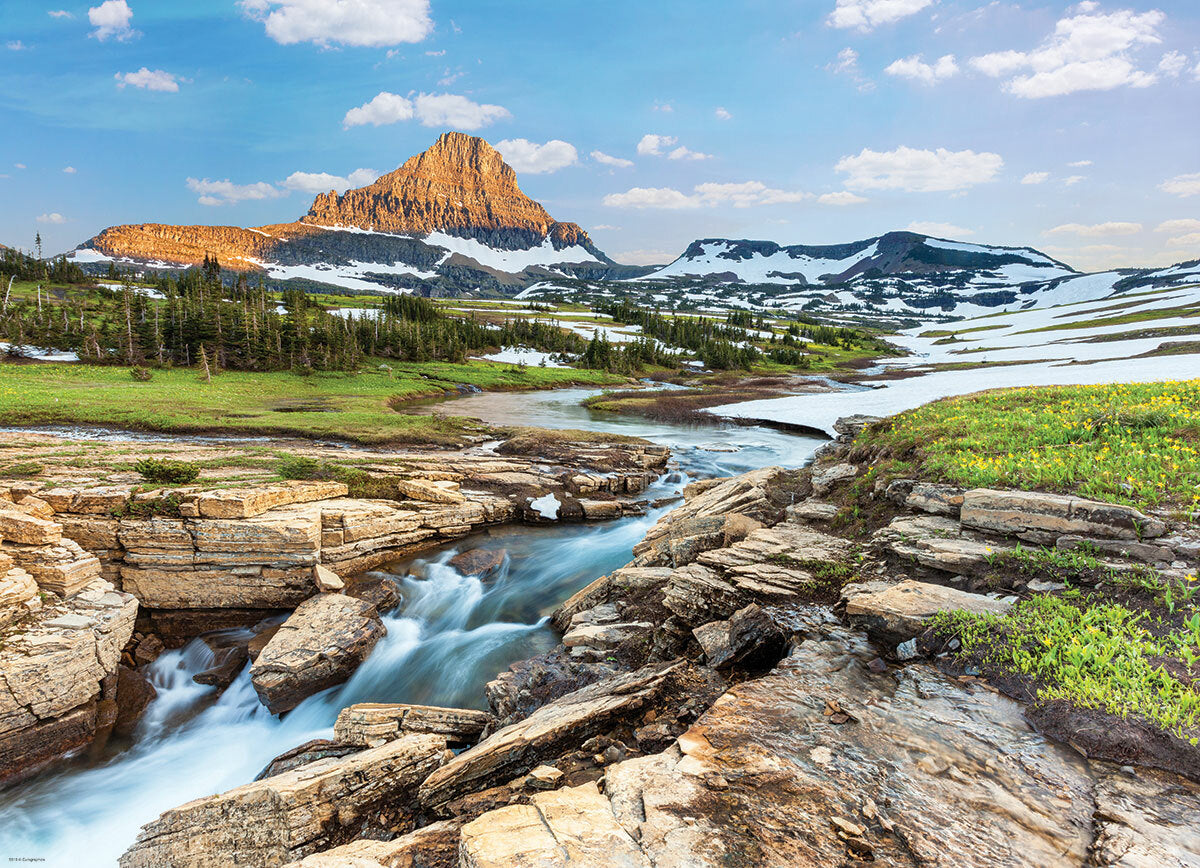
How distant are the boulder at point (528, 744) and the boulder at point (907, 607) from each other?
3588 mm

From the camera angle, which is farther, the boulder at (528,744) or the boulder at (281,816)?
the boulder at (281,816)

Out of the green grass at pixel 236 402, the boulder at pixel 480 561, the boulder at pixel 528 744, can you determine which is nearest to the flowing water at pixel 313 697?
the boulder at pixel 480 561

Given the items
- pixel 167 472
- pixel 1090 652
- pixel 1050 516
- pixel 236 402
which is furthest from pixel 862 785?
pixel 236 402

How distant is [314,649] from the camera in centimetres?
1270

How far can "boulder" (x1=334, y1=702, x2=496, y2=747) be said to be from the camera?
353 inches

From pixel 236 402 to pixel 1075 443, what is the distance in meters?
52.6

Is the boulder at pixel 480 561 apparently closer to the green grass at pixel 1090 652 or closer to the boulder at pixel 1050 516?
the green grass at pixel 1090 652

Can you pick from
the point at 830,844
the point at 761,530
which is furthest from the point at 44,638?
the point at 761,530

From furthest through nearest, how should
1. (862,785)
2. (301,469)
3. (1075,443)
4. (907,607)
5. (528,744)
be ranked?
(301,469), (1075,443), (907,607), (528,744), (862,785)

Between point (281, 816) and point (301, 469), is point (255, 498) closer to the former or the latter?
point (301, 469)

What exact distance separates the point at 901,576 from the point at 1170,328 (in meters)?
135

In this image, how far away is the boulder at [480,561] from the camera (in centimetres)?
1753

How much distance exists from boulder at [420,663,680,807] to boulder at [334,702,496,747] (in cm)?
196

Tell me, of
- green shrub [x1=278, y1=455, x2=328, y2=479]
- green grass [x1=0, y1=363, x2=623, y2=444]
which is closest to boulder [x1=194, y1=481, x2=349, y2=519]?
green shrub [x1=278, y1=455, x2=328, y2=479]
